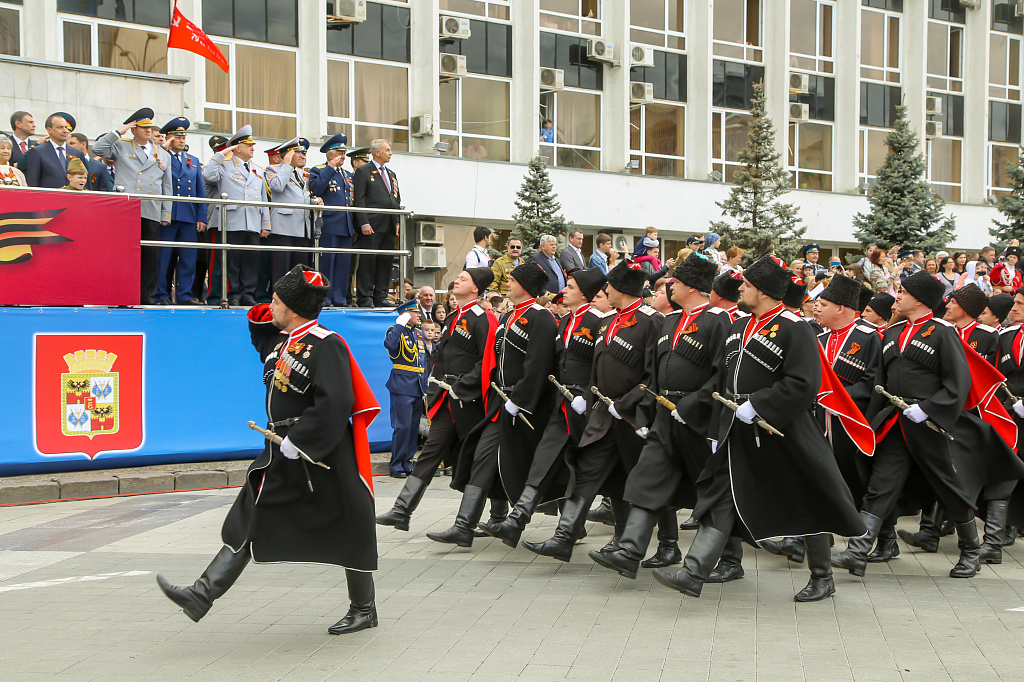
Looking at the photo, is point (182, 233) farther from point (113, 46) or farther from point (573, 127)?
point (573, 127)

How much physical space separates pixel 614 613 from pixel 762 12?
91.4 ft

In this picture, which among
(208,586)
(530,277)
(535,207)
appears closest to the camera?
(208,586)

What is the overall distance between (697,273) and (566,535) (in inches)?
78.5

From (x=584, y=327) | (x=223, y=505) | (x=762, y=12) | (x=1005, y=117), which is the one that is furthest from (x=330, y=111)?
(x=1005, y=117)

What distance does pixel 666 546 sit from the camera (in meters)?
7.67

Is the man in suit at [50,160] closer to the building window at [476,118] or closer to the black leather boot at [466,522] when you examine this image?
the black leather boot at [466,522]

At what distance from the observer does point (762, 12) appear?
102ft

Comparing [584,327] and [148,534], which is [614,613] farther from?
[148,534]

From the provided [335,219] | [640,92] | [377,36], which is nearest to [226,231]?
[335,219]

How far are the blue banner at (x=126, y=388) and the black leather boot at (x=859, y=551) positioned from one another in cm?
690

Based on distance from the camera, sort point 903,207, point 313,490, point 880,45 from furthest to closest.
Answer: point 880,45
point 903,207
point 313,490

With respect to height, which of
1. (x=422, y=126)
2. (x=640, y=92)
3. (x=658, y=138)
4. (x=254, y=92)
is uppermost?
(x=640, y=92)

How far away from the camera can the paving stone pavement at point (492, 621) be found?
526 centimetres

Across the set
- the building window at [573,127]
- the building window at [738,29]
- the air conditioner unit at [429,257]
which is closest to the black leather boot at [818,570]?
the air conditioner unit at [429,257]
